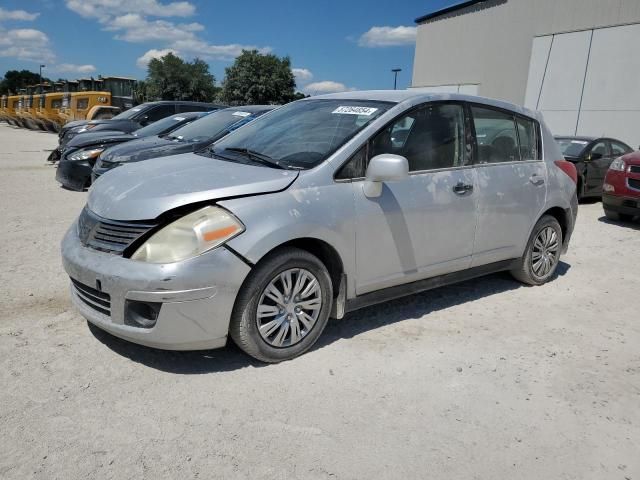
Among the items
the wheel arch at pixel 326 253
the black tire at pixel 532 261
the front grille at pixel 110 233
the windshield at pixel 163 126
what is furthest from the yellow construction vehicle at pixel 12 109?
the wheel arch at pixel 326 253

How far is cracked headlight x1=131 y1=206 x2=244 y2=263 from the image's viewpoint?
9.25 ft

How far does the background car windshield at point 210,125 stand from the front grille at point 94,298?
472cm

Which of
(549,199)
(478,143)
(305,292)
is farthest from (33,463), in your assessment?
(549,199)

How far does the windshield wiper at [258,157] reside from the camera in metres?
3.41

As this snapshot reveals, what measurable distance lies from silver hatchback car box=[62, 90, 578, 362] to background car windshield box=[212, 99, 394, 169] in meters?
0.02

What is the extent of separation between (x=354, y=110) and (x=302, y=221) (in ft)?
3.77

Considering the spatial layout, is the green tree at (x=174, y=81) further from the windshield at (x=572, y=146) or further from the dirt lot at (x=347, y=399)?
the dirt lot at (x=347, y=399)

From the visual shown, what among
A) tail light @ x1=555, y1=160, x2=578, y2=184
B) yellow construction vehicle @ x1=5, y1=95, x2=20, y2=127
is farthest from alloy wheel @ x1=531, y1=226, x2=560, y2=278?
yellow construction vehicle @ x1=5, y1=95, x2=20, y2=127

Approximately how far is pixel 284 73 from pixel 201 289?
56.6 meters

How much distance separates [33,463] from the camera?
2.26 meters

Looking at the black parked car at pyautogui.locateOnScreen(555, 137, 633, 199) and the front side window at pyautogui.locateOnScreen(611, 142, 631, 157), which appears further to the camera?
the front side window at pyautogui.locateOnScreen(611, 142, 631, 157)

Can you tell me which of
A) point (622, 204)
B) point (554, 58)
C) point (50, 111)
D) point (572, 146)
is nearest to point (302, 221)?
point (622, 204)

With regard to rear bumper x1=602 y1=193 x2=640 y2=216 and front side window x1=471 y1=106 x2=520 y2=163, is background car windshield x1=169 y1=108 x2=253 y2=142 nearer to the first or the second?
front side window x1=471 y1=106 x2=520 y2=163

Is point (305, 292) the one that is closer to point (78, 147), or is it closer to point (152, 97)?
point (78, 147)
